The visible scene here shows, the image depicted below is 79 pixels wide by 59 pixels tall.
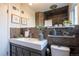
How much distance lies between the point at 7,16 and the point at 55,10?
66 centimetres

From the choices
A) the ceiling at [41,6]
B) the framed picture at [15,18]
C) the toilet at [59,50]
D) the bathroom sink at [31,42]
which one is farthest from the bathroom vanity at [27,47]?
the ceiling at [41,6]

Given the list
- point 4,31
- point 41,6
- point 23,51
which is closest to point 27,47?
point 23,51

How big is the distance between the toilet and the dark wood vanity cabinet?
121 millimetres

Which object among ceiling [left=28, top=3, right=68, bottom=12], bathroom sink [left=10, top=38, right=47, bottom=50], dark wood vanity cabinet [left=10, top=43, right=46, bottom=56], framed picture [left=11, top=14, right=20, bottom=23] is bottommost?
dark wood vanity cabinet [left=10, top=43, right=46, bottom=56]

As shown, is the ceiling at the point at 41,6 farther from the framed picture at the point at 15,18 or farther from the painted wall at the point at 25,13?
the framed picture at the point at 15,18

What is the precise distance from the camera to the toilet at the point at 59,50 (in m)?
1.32

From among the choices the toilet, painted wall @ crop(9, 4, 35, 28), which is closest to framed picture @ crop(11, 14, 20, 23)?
painted wall @ crop(9, 4, 35, 28)

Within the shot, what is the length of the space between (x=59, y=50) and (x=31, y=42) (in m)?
0.38

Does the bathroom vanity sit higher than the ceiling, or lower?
lower

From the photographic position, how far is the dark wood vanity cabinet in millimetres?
1343

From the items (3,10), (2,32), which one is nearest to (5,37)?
(2,32)

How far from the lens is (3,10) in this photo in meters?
1.40

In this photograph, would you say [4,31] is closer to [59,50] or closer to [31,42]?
[31,42]

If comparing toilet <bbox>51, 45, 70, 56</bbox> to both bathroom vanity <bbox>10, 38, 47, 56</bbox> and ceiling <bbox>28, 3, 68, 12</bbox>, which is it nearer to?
bathroom vanity <bbox>10, 38, 47, 56</bbox>
